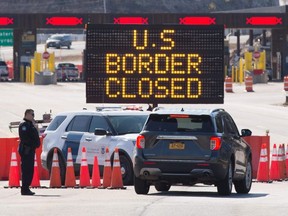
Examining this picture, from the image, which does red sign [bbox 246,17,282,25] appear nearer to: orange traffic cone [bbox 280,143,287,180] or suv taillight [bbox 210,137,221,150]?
orange traffic cone [bbox 280,143,287,180]

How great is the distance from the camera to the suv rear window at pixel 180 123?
19703 mm

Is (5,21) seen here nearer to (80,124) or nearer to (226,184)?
(80,124)

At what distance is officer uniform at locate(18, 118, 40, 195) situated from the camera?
20359 mm

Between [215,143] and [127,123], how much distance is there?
472 cm

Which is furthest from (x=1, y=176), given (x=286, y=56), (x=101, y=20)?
(x=286, y=56)

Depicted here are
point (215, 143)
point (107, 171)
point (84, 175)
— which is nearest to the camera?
point (215, 143)

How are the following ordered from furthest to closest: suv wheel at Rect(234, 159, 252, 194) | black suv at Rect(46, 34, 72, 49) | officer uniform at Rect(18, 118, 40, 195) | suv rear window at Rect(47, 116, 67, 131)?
black suv at Rect(46, 34, 72, 49)
suv rear window at Rect(47, 116, 67, 131)
suv wheel at Rect(234, 159, 252, 194)
officer uniform at Rect(18, 118, 40, 195)

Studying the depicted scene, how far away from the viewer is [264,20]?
256 ft

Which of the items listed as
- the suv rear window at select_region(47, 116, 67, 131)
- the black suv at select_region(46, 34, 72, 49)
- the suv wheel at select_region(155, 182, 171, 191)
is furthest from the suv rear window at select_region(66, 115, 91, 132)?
the black suv at select_region(46, 34, 72, 49)

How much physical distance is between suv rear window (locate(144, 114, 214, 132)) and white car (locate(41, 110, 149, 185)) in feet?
10.8

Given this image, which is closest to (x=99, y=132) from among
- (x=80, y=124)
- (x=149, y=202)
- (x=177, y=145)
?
(x=80, y=124)

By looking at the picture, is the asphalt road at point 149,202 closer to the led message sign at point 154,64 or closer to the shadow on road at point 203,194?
the shadow on road at point 203,194

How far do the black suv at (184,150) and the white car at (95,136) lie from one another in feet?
10.6

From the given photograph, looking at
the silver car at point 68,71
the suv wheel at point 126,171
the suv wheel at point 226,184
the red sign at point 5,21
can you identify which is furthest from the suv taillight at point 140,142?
the silver car at point 68,71
